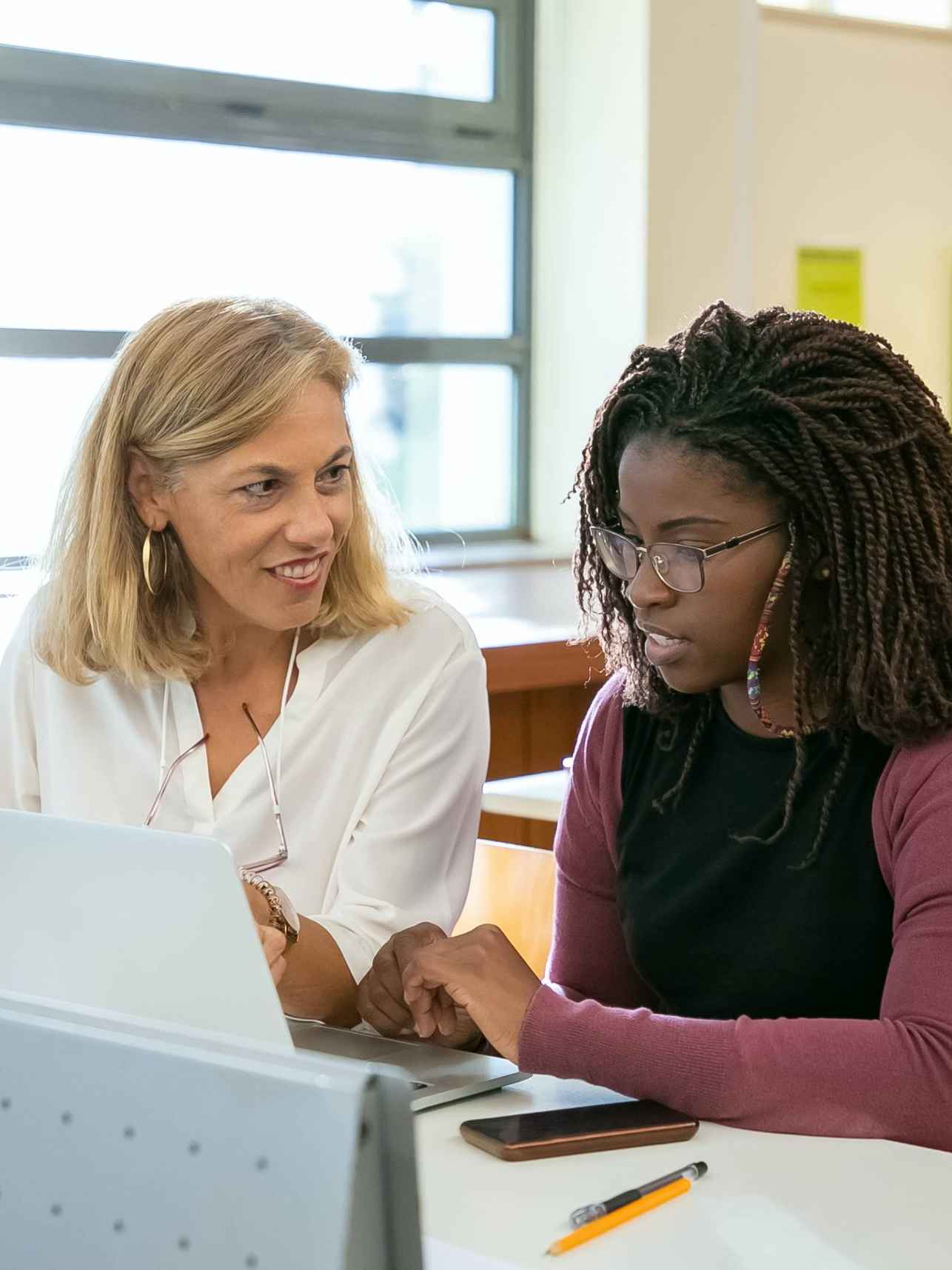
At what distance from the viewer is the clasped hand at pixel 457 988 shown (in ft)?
3.72

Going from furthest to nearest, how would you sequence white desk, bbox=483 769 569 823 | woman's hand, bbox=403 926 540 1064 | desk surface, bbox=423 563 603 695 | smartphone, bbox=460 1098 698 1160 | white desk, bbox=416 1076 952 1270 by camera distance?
desk surface, bbox=423 563 603 695, white desk, bbox=483 769 569 823, woman's hand, bbox=403 926 540 1064, smartphone, bbox=460 1098 698 1160, white desk, bbox=416 1076 952 1270

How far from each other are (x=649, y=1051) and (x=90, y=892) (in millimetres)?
396

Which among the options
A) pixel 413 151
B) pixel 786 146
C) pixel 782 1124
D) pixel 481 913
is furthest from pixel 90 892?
pixel 786 146

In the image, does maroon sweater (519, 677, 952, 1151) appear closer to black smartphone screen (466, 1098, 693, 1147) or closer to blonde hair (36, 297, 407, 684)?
black smartphone screen (466, 1098, 693, 1147)

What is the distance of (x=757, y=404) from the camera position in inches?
47.9

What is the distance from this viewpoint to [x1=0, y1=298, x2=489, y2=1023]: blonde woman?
5.11ft

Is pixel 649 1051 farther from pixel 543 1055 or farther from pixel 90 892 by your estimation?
pixel 90 892

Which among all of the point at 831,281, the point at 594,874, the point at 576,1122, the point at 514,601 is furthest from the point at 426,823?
the point at 831,281

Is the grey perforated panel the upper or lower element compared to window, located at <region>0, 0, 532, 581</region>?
lower

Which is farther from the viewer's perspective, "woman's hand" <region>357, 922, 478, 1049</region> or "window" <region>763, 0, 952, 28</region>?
"window" <region>763, 0, 952, 28</region>

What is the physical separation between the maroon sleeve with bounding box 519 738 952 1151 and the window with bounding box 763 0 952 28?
3.42 m

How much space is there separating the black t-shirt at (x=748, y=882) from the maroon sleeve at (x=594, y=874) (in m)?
0.02

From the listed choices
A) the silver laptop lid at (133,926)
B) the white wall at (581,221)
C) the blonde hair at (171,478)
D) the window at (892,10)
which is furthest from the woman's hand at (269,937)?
the window at (892,10)

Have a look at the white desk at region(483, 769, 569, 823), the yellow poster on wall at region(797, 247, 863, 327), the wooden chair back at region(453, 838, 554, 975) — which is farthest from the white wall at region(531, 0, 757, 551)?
the wooden chair back at region(453, 838, 554, 975)
